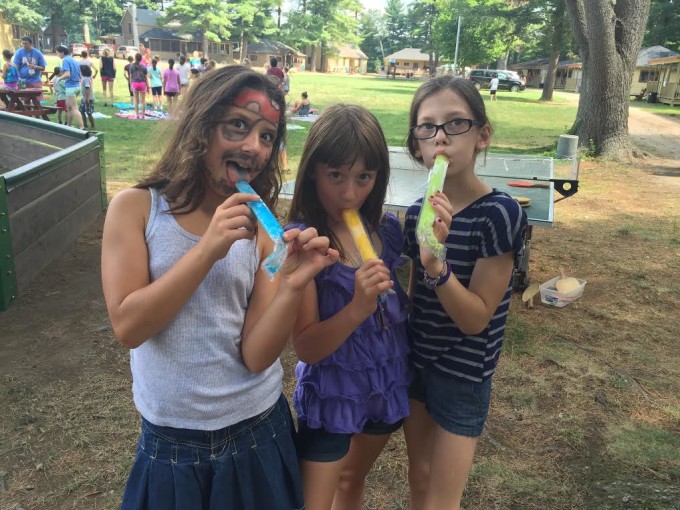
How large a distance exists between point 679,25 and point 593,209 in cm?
4331

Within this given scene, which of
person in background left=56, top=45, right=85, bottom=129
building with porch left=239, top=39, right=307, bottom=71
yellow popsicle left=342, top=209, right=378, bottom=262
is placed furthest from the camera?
building with porch left=239, top=39, right=307, bottom=71

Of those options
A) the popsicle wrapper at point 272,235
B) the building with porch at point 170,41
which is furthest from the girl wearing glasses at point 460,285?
the building with porch at point 170,41

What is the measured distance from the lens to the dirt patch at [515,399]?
2684mm

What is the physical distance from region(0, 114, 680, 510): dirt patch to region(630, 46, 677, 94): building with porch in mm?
35877

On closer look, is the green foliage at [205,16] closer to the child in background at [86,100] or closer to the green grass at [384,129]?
the green grass at [384,129]

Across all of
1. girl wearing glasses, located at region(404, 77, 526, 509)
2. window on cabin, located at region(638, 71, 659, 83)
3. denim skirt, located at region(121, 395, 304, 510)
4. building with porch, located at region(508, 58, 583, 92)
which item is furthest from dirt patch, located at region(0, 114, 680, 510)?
building with porch, located at region(508, 58, 583, 92)

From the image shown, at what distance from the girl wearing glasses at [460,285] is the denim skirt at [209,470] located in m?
0.57

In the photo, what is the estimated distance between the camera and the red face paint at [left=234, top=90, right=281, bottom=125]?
146 centimetres

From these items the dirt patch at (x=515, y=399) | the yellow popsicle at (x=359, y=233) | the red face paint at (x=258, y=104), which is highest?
the red face paint at (x=258, y=104)

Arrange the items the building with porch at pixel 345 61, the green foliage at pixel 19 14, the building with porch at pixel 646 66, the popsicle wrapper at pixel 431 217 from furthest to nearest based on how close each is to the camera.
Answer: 1. the building with porch at pixel 345 61
2. the green foliage at pixel 19 14
3. the building with porch at pixel 646 66
4. the popsicle wrapper at pixel 431 217

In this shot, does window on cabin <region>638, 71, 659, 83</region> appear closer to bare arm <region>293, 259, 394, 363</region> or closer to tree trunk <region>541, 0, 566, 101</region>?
tree trunk <region>541, 0, 566, 101</region>

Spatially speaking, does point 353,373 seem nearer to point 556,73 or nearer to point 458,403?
point 458,403

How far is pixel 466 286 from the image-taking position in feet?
5.69

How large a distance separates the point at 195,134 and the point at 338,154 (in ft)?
1.43
